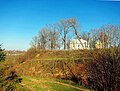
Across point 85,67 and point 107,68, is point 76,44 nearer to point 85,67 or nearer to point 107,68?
point 85,67

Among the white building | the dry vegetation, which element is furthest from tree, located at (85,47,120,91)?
the white building

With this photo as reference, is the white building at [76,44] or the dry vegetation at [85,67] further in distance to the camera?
the white building at [76,44]

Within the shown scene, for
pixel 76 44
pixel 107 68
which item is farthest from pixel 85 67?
pixel 76 44

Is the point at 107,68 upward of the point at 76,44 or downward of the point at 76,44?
downward

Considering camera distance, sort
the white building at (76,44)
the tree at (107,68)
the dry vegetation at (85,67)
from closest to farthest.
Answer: the tree at (107,68)
the dry vegetation at (85,67)
the white building at (76,44)

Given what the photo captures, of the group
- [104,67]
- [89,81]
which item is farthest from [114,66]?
[89,81]

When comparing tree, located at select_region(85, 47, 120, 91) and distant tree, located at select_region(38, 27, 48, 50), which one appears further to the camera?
distant tree, located at select_region(38, 27, 48, 50)

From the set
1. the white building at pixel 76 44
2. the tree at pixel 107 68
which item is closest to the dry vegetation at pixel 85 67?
the tree at pixel 107 68

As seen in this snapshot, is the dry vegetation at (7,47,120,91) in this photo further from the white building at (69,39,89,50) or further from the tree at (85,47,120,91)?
the white building at (69,39,89,50)

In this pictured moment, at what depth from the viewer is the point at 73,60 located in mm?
25125

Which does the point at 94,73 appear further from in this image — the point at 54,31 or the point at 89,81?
the point at 54,31

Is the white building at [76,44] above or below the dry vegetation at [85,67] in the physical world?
above

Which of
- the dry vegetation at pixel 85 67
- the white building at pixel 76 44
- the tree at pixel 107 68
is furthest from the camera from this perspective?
the white building at pixel 76 44

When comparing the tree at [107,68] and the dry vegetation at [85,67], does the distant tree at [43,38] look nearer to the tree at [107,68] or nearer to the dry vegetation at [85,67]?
the dry vegetation at [85,67]
